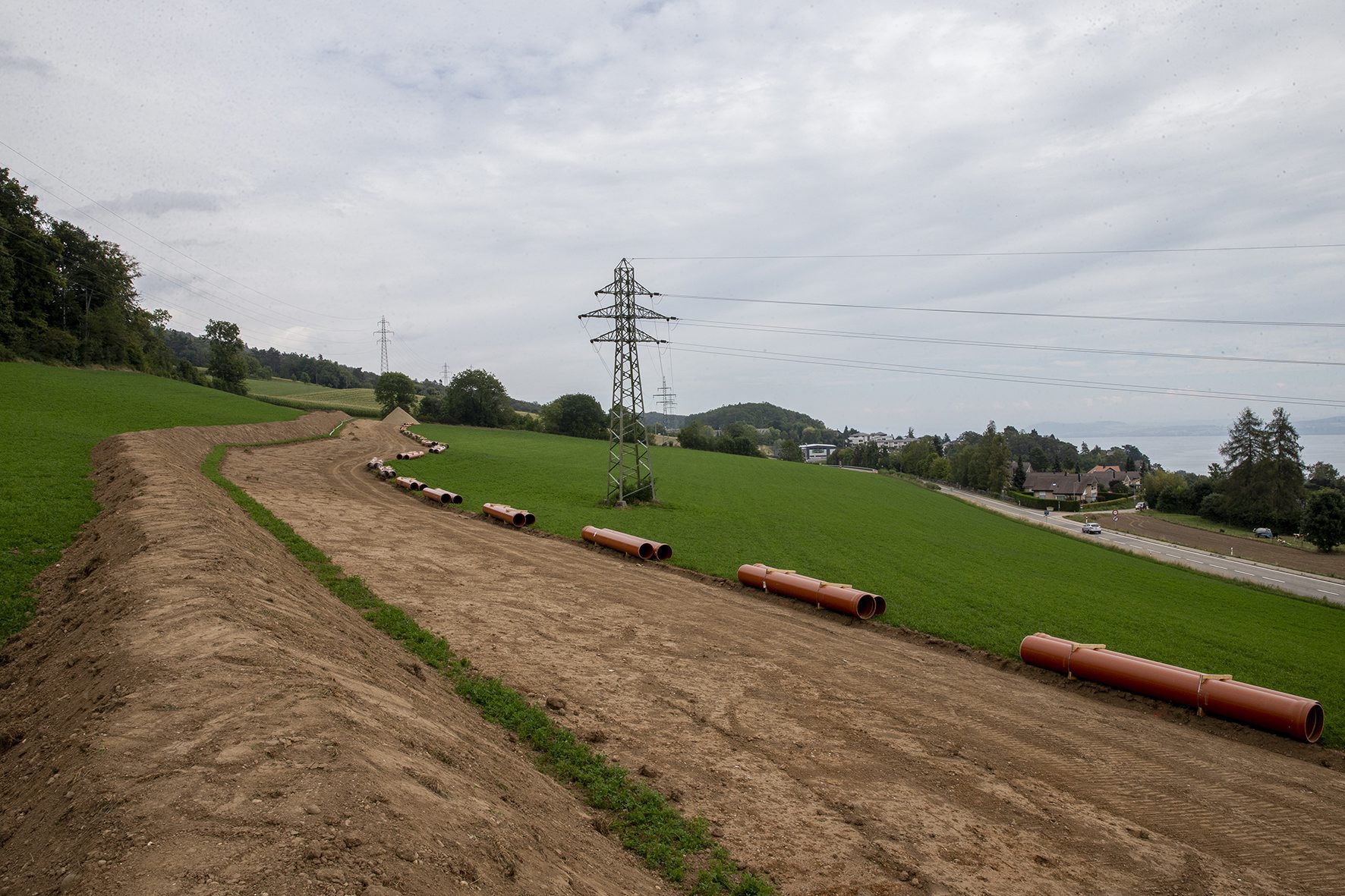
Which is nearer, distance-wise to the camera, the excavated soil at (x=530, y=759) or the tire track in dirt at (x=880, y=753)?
the excavated soil at (x=530, y=759)

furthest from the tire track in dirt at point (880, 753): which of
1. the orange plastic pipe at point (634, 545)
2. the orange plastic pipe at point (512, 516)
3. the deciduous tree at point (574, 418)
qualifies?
the deciduous tree at point (574, 418)

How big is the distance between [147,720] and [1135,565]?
46.9 meters

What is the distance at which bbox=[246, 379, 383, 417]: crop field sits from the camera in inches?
3907

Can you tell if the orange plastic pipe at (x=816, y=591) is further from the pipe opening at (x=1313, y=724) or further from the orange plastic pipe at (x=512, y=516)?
the orange plastic pipe at (x=512, y=516)

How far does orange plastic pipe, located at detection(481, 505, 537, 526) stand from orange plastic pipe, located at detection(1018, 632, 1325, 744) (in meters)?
20.5

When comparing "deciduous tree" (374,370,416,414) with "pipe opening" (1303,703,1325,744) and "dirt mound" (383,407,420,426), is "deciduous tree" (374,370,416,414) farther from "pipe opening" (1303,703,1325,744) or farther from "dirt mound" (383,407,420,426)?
"pipe opening" (1303,703,1325,744)

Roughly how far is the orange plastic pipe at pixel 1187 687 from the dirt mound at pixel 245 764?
12546 millimetres

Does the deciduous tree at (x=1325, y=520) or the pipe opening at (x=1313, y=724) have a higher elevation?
the pipe opening at (x=1313, y=724)

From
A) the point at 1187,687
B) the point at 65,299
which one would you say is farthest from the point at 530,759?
the point at 65,299

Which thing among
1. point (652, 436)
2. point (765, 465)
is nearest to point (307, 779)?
point (765, 465)

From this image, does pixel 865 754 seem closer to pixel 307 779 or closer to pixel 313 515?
pixel 307 779

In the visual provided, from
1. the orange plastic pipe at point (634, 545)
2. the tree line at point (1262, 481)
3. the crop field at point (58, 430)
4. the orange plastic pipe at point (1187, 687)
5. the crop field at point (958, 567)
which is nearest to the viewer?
the orange plastic pipe at point (1187, 687)

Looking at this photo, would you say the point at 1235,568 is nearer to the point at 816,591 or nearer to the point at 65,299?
the point at 816,591

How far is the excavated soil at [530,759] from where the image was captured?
16.6 feet
